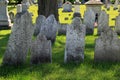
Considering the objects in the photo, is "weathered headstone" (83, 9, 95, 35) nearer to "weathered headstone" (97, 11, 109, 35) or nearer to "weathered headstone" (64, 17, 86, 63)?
"weathered headstone" (97, 11, 109, 35)

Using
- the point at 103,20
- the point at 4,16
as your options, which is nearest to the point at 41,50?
the point at 103,20

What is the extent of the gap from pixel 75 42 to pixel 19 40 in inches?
50.5

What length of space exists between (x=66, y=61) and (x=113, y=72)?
1.32 metres

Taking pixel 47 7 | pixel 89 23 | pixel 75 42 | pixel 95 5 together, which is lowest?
pixel 89 23

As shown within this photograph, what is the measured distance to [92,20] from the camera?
13.4m

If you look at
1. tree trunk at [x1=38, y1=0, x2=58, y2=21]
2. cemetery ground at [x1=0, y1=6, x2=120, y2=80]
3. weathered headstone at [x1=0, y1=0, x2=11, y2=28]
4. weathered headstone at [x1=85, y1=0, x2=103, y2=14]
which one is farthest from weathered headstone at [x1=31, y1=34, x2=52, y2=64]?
weathered headstone at [x1=85, y1=0, x2=103, y2=14]

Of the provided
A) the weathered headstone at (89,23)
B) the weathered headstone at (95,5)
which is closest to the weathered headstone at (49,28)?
the weathered headstone at (89,23)

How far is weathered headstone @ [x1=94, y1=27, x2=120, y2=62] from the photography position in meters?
7.74

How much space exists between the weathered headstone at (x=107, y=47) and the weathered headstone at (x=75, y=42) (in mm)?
354

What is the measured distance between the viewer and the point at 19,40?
7.50 metres

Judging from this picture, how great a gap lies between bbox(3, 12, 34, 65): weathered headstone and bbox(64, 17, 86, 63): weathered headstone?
92 cm

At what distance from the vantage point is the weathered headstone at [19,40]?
24.5 ft

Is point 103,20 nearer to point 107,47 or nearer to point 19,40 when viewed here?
point 107,47

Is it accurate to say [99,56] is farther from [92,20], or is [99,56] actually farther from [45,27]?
[92,20]
